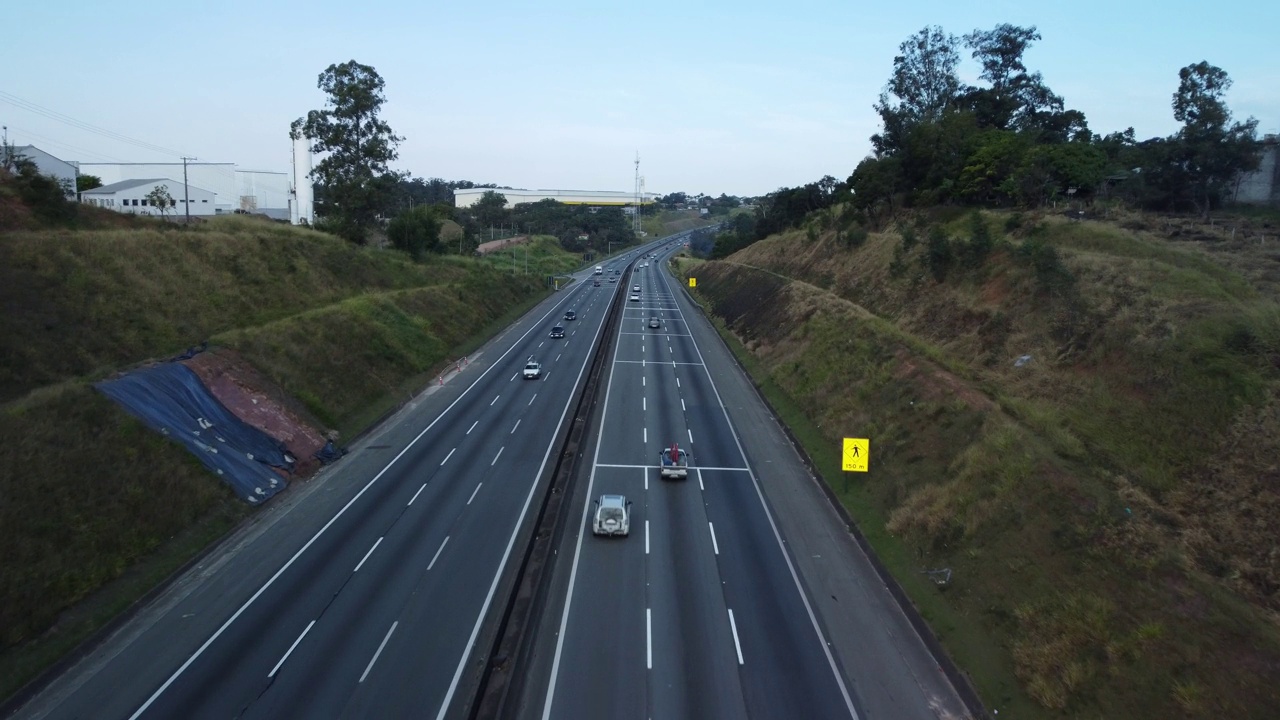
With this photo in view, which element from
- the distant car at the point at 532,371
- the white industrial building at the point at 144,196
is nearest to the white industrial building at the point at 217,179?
the white industrial building at the point at 144,196

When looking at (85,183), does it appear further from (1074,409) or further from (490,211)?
(490,211)

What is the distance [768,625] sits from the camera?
19.2 meters

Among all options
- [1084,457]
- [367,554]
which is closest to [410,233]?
[367,554]

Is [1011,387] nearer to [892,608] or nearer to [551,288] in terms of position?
[892,608]

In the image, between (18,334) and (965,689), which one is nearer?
(965,689)

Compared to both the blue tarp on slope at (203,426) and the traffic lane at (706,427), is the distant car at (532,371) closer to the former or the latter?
the traffic lane at (706,427)

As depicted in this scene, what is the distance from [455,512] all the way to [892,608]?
13906mm

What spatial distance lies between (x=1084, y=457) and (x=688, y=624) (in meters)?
12.6

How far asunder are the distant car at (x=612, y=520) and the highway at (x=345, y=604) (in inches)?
103

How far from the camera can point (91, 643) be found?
1823 cm

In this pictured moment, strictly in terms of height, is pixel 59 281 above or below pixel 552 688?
above

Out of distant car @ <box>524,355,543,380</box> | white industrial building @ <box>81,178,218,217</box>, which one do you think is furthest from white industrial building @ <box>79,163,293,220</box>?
distant car @ <box>524,355,543,380</box>

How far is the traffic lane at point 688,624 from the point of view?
1602 centimetres

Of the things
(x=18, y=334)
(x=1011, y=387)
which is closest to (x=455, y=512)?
(x=18, y=334)
